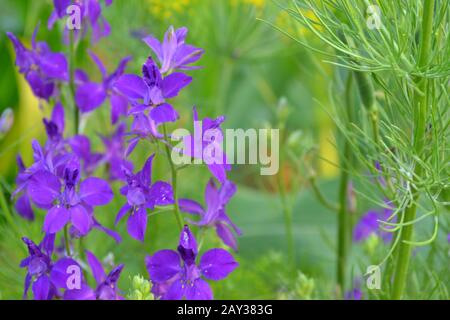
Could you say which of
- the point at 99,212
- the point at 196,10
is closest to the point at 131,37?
the point at 196,10

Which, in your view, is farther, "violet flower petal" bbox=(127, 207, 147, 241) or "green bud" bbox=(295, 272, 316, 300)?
"green bud" bbox=(295, 272, 316, 300)

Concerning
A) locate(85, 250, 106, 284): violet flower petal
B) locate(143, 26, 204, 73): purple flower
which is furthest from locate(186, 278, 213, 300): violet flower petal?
locate(143, 26, 204, 73): purple flower

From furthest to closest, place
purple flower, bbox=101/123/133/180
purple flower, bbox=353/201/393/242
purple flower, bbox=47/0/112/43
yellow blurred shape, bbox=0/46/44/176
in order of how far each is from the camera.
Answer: yellow blurred shape, bbox=0/46/44/176 → purple flower, bbox=353/201/393/242 → purple flower, bbox=101/123/133/180 → purple flower, bbox=47/0/112/43

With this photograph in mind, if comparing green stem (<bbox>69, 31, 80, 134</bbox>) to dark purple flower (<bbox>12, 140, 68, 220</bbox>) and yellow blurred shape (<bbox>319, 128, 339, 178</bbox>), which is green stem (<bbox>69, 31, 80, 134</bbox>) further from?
yellow blurred shape (<bbox>319, 128, 339, 178</bbox>)

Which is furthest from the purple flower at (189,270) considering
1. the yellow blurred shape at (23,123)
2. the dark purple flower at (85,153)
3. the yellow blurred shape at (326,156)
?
the yellow blurred shape at (326,156)

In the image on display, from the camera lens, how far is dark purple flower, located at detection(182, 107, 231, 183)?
0.76 m

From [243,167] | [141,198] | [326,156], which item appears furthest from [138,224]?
[326,156]

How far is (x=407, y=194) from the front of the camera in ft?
2.57

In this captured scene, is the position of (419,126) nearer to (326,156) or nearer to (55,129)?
(55,129)

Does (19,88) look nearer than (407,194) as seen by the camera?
No

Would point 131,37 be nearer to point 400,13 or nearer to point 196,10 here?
point 196,10

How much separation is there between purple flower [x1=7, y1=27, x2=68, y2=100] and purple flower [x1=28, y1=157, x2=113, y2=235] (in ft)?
0.58

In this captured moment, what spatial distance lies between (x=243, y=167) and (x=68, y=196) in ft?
3.96
